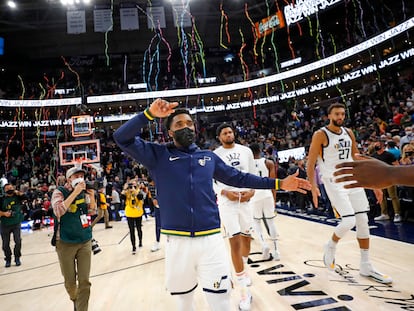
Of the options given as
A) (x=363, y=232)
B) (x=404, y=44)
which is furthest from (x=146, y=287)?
(x=404, y=44)

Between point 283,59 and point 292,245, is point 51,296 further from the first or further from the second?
point 283,59

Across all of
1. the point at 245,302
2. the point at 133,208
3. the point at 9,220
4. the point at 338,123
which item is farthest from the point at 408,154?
the point at 9,220

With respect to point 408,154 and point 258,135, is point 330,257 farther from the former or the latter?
point 258,135

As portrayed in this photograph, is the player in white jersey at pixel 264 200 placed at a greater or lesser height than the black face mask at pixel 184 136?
lesser

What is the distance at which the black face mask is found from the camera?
2242 millimetres

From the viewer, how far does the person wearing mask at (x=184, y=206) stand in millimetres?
2006

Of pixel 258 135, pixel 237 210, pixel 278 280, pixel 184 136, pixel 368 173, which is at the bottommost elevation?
pixel 278 280

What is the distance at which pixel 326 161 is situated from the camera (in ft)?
12.9

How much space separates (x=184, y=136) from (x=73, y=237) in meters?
1.82

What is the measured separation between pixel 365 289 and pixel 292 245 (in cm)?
261

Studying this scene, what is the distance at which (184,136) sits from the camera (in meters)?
2.24

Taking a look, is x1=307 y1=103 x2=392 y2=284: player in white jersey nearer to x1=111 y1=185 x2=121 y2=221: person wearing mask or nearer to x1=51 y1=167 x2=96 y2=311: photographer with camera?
x1=51 y1=167 x2=96 y2=311: photographer with camera

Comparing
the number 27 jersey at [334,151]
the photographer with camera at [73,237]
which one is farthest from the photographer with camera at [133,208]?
the number 27 jersey at [334,151]

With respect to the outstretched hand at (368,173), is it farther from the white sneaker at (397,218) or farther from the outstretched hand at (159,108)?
the white sneaker at (397,218)
